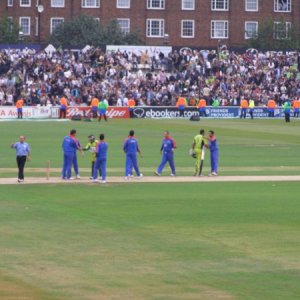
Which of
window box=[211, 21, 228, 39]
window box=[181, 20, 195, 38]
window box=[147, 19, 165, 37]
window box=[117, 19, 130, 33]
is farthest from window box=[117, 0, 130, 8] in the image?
window box=[211, 21, 228, 39]

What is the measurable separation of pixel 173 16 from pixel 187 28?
185 centimetres

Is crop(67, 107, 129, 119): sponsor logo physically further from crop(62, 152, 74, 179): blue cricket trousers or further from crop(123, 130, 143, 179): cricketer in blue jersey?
crop(62, 152, 74, 179): blue cricket trousers

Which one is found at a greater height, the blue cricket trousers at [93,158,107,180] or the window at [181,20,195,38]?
the window at [181,20,195,38]

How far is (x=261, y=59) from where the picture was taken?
321 ft

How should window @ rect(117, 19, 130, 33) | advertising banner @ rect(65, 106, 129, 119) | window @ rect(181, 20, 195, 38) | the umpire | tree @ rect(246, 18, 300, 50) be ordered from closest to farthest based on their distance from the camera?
the umpire → advertising banner @ rect(65, 106, 129, 119) → tree @ rect(246, 18, 300, 50) → window @ rect(117, 19, 130, 33) → window @ rect(181, 20, 195, 38)

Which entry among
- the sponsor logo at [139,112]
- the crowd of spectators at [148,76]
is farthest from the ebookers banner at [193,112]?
the crowd of spectators at [148,76]

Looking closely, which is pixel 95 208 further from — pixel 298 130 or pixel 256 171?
pixel 298 130

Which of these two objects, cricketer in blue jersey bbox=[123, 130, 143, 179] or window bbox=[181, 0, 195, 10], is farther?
window bbox=[181, 0, 195, 10]

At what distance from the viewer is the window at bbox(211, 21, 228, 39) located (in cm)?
11600

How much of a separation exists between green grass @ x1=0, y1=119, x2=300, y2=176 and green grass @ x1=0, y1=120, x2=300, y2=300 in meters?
1.07

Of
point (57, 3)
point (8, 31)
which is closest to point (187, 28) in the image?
point (57, 3)

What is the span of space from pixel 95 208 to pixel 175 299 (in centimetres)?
1245

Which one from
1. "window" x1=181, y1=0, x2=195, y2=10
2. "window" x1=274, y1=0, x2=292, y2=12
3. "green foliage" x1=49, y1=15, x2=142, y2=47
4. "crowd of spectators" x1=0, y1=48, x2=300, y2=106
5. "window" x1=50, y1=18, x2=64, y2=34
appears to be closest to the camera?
"crowd of spectators" x1=0, y1=48, x2=300, y2=106

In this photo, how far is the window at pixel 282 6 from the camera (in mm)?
116125
